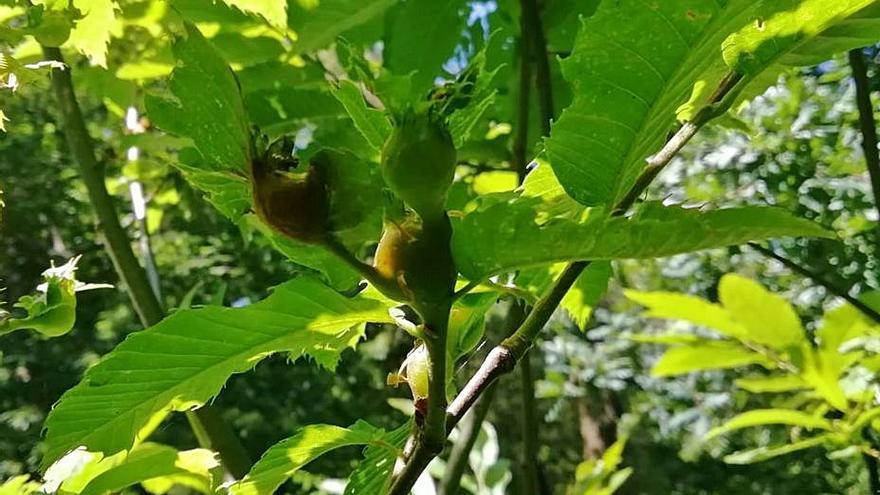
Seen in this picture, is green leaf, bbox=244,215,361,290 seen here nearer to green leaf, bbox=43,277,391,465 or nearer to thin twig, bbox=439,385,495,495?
green leaf, bbox=43,277,391,465

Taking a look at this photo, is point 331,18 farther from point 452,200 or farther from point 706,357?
point 706,357

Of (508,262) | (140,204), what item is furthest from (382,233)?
(140,204)

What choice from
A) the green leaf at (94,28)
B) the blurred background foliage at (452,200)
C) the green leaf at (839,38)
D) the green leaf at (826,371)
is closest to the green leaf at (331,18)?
the blurred background foliage at (452,200)

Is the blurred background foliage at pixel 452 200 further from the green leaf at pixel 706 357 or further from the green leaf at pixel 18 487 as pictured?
the green leaf at pixel 706 357

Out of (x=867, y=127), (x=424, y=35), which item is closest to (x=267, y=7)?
(x=424, y=35)

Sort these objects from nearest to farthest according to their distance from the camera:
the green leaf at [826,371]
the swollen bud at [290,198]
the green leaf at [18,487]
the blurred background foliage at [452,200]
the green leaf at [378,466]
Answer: the swollen bud at [290,198], the green leaf at [378,466], the green leaf at [18,487], the blurred background foliage at [452,200], the green leaf at [826,371]

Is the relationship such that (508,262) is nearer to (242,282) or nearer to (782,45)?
(782,45)

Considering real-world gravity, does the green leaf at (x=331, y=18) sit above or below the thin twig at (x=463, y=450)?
above
